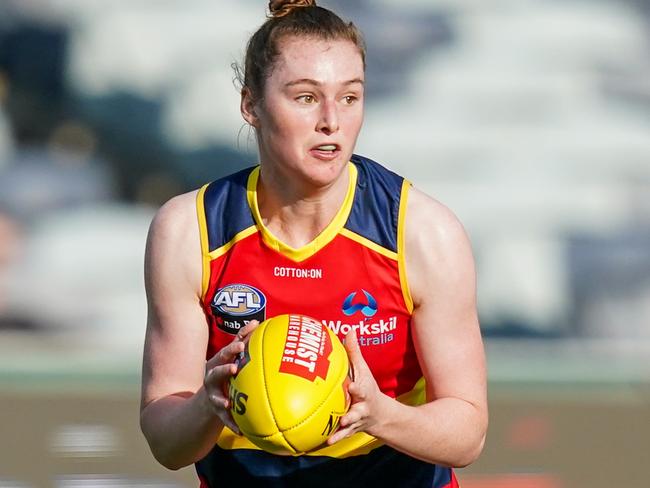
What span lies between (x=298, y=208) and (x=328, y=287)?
0.21 meters

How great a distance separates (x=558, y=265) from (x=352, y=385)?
5898 mm

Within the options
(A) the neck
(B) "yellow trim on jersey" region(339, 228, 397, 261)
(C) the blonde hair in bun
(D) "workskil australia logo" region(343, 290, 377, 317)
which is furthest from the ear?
(D) "workskil australia logo" region(343, 290, 377, 317)

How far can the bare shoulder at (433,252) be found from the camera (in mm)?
2893

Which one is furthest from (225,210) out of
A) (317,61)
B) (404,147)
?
(404,147)

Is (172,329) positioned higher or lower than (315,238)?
lower

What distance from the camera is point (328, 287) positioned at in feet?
9.56

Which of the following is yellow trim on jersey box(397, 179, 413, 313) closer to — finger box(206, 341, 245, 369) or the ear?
the ear

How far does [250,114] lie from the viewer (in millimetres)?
2947

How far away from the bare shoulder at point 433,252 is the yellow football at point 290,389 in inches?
17.3

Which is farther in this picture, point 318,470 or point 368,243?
point 318,470

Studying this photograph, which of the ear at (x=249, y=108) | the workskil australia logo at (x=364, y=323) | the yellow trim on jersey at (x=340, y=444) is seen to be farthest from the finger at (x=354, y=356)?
the ear at (x=249, y=108)

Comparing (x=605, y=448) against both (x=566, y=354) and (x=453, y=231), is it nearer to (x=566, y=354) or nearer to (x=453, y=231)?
(x=566, y=354)

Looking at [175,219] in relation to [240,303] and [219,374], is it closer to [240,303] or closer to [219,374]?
[240,303]

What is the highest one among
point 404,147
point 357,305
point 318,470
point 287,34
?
point 287,34
